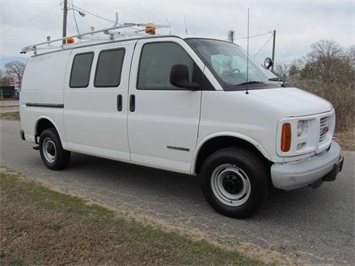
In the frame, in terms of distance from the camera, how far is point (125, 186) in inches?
213

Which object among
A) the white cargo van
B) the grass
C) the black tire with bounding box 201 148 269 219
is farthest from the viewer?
the black tire with bounding box 201 148 269 219

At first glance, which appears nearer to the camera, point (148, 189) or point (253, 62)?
point (253, 62)

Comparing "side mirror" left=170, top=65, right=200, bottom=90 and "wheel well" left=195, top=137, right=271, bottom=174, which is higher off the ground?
"side mirror" left=170, top=65, right=200, bottom=90

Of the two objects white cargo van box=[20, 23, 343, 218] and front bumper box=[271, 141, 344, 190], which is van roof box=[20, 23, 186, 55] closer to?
white cargo van box=[20, 23, 343, 218]

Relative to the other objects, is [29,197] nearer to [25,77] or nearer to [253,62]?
[25,77]

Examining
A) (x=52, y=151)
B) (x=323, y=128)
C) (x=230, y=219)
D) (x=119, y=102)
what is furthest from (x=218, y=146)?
(x=52, y=151)

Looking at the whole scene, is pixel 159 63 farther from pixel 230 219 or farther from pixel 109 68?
pixel 230 219

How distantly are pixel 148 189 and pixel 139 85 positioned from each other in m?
1.57

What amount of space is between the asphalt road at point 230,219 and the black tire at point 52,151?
15 centimetres

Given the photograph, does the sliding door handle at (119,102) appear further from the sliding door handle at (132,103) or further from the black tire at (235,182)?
the black tire at (235,182)

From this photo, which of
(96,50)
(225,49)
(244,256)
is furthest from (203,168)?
(96,50)

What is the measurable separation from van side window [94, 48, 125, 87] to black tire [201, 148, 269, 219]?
1883 millimetres

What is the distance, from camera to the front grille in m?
4.09

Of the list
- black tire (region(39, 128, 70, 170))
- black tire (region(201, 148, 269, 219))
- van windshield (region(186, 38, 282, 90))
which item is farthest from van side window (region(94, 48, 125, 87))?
black tire (region(201, 148, 269, 219))
